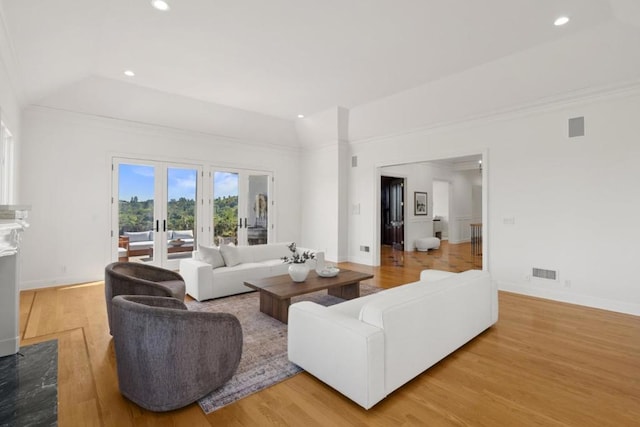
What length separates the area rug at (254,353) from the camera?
2.25 meters

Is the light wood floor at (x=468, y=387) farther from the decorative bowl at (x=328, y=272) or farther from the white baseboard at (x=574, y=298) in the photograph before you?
the decorative bowl at (x=328, y=272)

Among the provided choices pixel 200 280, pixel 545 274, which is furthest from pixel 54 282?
pixel 545 274

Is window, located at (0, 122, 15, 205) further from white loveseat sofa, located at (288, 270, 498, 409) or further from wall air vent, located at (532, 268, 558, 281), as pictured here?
wall air vent, located at (532, 268, 558, 281)

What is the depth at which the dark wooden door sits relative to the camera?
32.6ft

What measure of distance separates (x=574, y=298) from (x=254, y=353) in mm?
4469

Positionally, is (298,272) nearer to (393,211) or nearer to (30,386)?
(30,386)

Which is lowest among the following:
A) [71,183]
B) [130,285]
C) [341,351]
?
[341,351]

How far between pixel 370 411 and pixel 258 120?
6109 millimetres

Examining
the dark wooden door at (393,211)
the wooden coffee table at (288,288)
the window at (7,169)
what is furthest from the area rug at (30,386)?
the dark wooden door at (393,211)

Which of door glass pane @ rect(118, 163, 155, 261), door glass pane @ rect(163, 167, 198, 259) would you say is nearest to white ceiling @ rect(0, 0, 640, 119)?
door glass pane @ rect(118, 163, 155, 261)

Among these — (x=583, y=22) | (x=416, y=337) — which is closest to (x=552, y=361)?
(x=416, y=337)

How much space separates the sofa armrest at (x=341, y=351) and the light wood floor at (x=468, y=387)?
132 mm

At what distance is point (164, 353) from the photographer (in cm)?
198

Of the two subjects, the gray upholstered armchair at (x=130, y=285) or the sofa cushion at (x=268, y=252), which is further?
the sofa cushion at (x=268, y=252)
